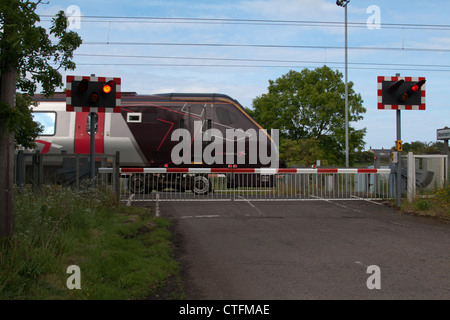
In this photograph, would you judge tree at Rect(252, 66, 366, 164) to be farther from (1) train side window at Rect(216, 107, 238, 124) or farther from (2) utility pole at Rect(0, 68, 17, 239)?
(2) utility pole at Rect(0, 68, 17, 239)

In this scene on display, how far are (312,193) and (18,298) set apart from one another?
12228 millimetres

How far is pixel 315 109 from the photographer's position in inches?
1881

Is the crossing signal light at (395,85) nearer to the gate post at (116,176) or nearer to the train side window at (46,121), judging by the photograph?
the gate post at (116,176)

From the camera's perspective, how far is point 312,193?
15086mm

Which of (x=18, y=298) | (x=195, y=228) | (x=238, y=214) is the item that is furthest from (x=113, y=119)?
(x=18, y=298)

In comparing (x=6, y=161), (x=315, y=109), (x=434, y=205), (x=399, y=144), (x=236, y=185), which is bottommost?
(x=434, y=205)

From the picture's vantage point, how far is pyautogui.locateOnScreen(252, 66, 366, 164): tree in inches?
1850

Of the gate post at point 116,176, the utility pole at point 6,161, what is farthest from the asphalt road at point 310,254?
the utility pole at point 6,161

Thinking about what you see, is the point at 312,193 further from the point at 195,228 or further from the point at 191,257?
the point at 191,257

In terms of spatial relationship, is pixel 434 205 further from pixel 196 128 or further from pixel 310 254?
pixel 196 128

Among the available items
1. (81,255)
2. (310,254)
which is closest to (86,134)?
(81,255)

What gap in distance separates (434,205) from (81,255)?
8.75m

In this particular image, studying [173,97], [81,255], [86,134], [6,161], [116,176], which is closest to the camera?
[6,161]
